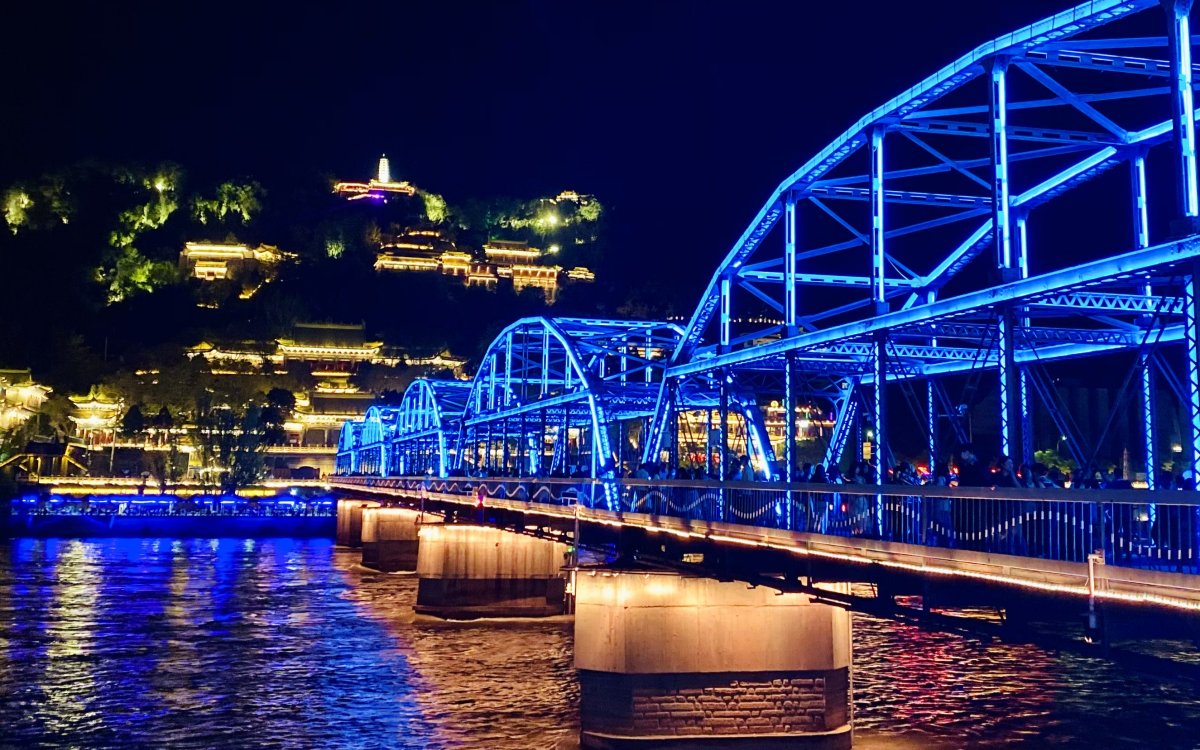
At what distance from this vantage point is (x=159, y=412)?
173750mm

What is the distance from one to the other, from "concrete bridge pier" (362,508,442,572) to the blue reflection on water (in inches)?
354

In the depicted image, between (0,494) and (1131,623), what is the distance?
131 meters

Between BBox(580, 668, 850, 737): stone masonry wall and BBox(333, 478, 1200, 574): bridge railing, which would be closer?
BBox(333, 478, 1200, 574): bridge railing

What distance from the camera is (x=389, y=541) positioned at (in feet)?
287

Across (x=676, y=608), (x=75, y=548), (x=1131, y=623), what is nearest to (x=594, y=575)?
(x=676, y=608)

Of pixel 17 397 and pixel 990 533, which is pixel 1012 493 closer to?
pixel 990 533

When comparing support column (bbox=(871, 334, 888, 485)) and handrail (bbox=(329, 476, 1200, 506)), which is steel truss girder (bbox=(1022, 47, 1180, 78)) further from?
handrail (bbox=(329, 476, 1200, 506))

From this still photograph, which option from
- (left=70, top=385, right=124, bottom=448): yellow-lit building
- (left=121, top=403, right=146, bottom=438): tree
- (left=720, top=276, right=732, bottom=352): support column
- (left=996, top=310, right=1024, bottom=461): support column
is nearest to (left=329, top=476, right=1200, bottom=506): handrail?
(left=996, top=310, right=1024, bottom=461): support column

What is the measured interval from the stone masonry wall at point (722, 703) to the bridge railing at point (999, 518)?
379cm

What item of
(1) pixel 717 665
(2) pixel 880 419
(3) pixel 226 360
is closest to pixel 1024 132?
(2) pixel 880 419

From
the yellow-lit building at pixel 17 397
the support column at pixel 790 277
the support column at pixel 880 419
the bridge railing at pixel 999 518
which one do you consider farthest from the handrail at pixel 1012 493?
the yellow-lit building at pixel 17 397

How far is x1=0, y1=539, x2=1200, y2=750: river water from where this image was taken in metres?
32.3

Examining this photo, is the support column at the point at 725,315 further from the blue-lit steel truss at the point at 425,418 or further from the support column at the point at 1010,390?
the blue-lit steel truss at the point at 425,418

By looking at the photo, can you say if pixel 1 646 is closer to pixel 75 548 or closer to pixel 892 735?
pixel 892 735
